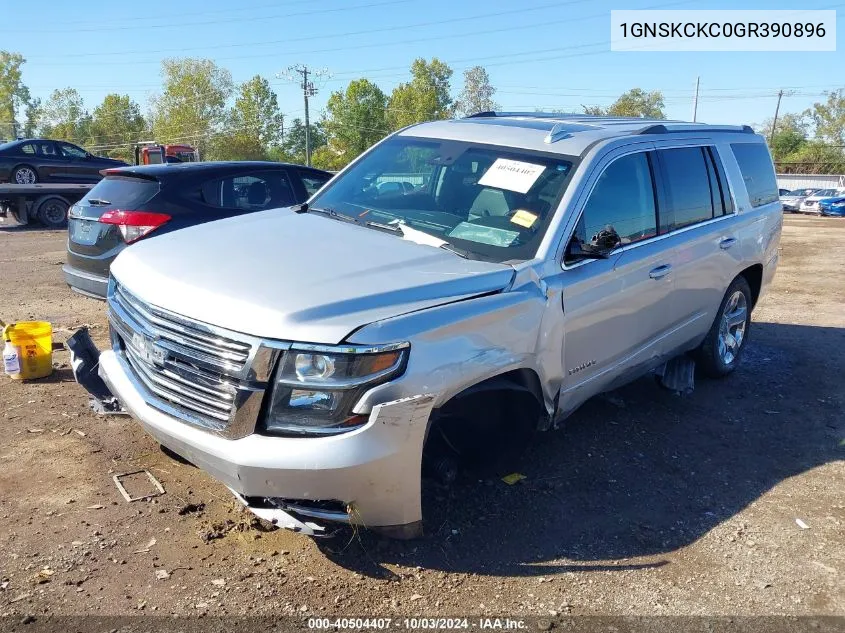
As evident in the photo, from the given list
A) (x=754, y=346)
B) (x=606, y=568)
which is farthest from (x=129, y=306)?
(x=754, y=346)

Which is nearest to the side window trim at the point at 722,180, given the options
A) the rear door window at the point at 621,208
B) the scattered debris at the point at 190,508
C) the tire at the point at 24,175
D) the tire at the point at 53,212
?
the rear door window at the point at 621,208

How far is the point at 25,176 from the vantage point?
63.8 feet

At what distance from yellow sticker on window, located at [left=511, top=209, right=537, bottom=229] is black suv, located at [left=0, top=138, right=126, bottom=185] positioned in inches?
723

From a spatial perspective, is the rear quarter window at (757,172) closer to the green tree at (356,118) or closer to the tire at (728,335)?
the tire at (728,335)

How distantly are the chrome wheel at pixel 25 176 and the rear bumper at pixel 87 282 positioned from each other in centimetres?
1462

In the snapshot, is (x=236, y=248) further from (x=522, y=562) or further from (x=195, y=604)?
(x=522, y=562)

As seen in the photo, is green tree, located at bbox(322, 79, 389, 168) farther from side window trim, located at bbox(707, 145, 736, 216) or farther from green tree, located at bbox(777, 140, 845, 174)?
side window trim, located at bbox(707, 145, 736, 216)

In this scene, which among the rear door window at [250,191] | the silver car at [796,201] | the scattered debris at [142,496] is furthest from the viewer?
the silver car at [796,201]

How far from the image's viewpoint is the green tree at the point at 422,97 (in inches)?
3733

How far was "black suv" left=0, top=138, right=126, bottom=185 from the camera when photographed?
752 inches

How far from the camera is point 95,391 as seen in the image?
430 centimetres

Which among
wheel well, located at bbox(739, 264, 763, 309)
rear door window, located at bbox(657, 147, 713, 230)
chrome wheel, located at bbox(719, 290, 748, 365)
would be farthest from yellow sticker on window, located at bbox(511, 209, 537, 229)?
wheel well, located at bbox(739, 264, 763, 309)

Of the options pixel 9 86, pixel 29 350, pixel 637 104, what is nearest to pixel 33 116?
pixel 9 86

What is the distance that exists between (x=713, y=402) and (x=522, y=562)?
3045mm
